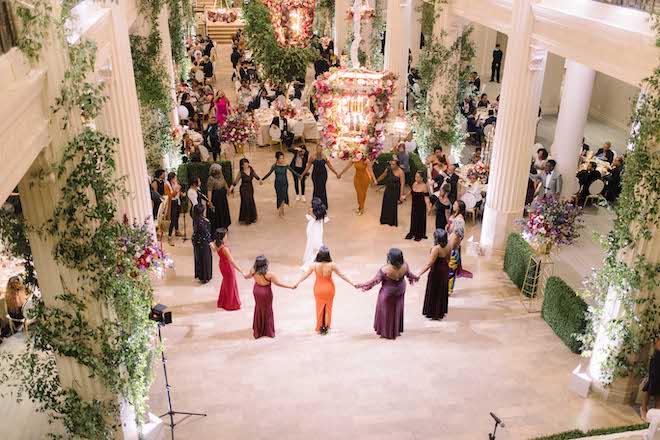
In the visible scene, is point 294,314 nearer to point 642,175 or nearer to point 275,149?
point 642,175

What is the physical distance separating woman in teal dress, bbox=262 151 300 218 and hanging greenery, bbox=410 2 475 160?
3472 mm

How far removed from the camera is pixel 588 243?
1083 cm

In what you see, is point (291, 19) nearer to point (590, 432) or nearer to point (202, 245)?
point (202, 245)

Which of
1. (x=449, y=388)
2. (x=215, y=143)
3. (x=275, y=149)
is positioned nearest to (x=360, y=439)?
(x=449, y=388)

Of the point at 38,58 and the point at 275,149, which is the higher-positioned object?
the point at 38,58

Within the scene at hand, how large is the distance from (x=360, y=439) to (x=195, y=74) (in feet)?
48.9

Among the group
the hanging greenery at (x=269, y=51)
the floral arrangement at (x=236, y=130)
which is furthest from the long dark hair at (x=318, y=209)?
the hanging greenery at (x=269, y=51)

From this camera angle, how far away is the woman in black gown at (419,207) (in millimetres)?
10397

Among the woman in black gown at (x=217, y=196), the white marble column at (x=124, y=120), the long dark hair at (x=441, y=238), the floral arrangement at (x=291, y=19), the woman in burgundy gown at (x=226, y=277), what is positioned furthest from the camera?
the floral arrangement at (x=291, y=19)

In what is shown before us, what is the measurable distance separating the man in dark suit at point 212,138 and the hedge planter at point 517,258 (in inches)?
261

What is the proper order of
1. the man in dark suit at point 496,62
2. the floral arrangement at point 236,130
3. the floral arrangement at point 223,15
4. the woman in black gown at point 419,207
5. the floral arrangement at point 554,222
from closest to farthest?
the floral arrangement at point 554,222, the woman in black gown at point 419,207, the floral arrangement at point 236,130, the man in dark suit at point 496,62, the floral arrangement at point 223,15

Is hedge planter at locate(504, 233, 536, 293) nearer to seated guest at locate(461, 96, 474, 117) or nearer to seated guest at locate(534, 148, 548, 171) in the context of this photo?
seated guest at locate(534, 148, 548, 171)

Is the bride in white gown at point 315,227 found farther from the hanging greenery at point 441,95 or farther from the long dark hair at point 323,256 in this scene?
the hanging greenery at point 441,95

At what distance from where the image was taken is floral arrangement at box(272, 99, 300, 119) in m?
14.7
